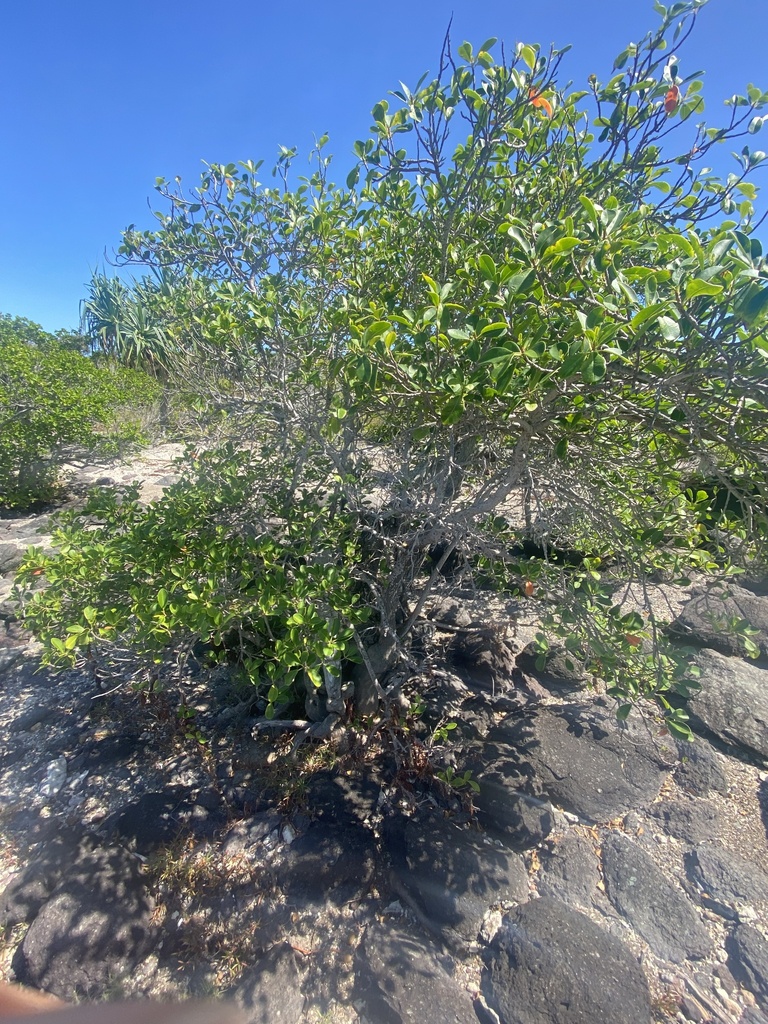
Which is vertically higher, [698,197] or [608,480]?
[698,197]

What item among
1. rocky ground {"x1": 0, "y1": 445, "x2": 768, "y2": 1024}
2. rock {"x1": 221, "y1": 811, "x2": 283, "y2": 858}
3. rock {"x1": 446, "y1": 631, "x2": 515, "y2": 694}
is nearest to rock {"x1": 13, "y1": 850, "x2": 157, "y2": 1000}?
rocky ground {"x1": 0, "y1": 445, "x2": 768, "y2": 1024}

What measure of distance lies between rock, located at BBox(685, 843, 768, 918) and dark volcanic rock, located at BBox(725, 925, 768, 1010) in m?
0.08

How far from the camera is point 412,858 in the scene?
93.1 inches

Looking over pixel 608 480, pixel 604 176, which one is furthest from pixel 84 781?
pixel 604 176

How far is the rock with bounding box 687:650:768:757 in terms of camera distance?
2971 mm

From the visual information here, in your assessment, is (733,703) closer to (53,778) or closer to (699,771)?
(699,771)

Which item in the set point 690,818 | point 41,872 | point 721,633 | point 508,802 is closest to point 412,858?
point 508,802

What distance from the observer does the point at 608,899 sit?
7.28 ft

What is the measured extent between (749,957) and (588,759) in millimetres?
969

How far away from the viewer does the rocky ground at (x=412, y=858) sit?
1.94m

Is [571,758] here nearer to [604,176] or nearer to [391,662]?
[391,662]

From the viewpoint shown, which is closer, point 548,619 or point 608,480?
point 548,619

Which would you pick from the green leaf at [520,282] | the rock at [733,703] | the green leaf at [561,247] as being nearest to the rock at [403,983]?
the rock at [733,703]

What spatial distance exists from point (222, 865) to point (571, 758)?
6.00 ft
